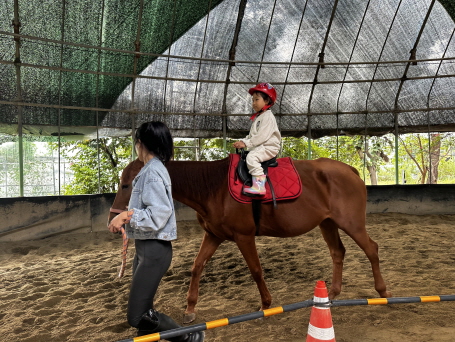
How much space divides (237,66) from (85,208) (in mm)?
6106

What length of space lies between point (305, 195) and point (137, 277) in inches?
92.4

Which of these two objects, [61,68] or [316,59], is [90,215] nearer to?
[61,68]

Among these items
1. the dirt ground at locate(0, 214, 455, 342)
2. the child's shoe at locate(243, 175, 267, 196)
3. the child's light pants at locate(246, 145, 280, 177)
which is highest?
the child's light pants at locate(246, 145, 280, 177)

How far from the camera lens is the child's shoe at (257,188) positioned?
382 cm

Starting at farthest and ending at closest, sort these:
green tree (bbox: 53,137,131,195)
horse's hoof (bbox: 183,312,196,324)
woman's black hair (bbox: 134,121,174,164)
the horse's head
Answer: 1. green tree (bbox: 53,137,131,195)
2. horse's hoof (bbox: 183,312,196,324)
3. the horse's head
4. woman's black hair (bbox: 134,121,174,164)

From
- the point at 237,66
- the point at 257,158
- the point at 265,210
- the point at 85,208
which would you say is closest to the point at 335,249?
the point at 265,210

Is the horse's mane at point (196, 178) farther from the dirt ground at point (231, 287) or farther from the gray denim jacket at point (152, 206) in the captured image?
the gray denim jacket at point (152, 206)

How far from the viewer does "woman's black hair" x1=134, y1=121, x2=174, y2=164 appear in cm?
246

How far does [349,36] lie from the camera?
38.2 ft

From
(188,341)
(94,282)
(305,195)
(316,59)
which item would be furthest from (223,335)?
(316,59)

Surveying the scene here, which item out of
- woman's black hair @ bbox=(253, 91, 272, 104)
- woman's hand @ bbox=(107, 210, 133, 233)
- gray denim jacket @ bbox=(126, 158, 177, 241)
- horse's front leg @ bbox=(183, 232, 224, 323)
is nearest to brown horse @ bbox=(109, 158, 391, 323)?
horse's front leg @ bbox=(183, 232, 224, 323)

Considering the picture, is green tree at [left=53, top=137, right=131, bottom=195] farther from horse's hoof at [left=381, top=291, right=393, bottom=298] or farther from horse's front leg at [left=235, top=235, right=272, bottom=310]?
horse's hoof at [left=381, top=291, right=393, bottom=298]

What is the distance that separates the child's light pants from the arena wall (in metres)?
5.65

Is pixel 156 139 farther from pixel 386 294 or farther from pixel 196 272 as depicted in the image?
pixel 386 294
